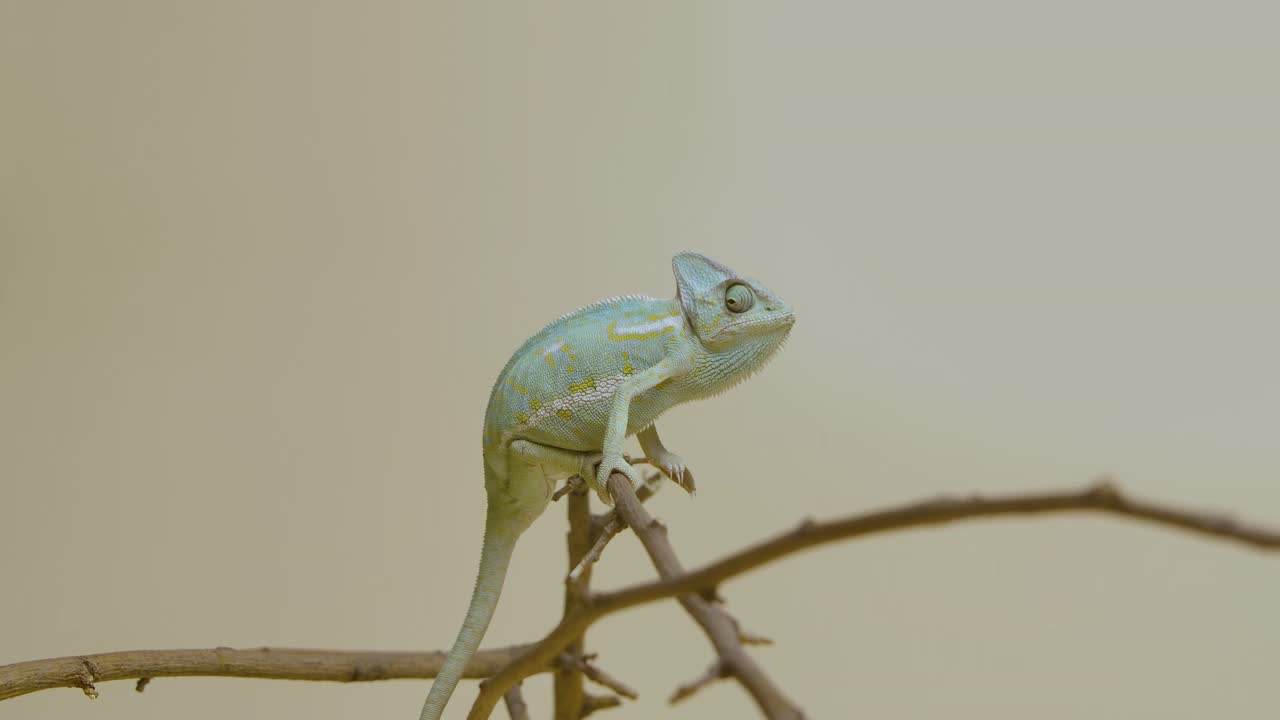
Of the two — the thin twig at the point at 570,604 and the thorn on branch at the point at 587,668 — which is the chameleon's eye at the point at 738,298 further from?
the thorn on branch at the point at 587,668

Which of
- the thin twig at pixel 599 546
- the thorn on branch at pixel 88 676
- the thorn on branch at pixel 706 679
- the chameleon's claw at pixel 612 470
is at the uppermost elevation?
the chameleon's claw at pixel 612 470

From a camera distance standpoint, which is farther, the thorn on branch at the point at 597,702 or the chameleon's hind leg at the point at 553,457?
the thorn on branch at the point at 597,702

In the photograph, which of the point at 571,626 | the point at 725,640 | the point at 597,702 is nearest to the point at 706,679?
the point at 725,640

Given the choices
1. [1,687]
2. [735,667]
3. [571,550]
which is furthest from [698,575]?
[571,550]

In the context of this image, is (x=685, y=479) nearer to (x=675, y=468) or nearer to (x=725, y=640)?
(x=675, y=468)

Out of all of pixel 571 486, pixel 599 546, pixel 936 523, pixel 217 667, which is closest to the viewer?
pixel 936 523

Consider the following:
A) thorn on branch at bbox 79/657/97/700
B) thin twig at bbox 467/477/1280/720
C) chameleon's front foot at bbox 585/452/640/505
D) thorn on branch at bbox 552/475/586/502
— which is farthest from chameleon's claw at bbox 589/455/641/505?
thorn on branch at bbox 79/657/97/700

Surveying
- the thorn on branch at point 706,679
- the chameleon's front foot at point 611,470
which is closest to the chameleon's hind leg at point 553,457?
the chameleon's front foot at point 611,470
